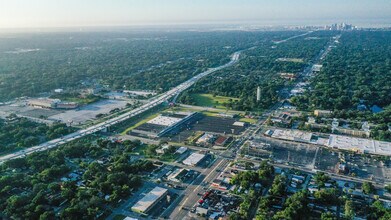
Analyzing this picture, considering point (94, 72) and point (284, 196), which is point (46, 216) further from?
point (94, 72)

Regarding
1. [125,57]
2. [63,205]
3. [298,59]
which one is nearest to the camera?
[63,205]

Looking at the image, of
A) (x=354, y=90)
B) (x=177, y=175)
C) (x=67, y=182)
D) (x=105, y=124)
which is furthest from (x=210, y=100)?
(x=67, y=182)

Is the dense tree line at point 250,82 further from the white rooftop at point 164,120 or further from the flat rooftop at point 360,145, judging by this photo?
the flat rooftop at point 360,145

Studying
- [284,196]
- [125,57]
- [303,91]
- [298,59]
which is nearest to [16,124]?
[284,196]

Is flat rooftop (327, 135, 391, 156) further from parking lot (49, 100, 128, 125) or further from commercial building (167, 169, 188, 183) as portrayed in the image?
parking lot (49, 100, 128, 125)

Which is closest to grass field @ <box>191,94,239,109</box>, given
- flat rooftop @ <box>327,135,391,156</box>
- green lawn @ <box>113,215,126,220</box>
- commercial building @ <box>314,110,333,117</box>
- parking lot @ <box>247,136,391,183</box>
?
commercial building @ <box>314,110,333,117</box>

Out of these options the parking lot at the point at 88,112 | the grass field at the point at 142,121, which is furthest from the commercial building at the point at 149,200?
the parking lot at the point at 88,112

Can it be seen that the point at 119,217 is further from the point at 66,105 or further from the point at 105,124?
the point at 66,105
